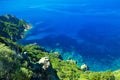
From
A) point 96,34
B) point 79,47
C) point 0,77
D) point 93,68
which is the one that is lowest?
point 0,77

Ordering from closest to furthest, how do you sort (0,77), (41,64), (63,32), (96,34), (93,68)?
(0,77), (41,64), (93,68), (96,34), (63,32)

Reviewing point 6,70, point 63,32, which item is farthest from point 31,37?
point 6,70

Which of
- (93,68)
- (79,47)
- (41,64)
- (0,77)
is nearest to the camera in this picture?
(0,77)

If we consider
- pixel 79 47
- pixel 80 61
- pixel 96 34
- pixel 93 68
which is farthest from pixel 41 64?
pixel 96 34

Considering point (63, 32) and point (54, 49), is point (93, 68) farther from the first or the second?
point (63, 32)

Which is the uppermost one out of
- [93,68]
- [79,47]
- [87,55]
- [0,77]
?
[79,47]

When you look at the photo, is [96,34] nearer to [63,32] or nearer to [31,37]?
[63,32]

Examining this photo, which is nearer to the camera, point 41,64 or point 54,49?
point 41,64

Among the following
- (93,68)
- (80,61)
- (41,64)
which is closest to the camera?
(41,64)

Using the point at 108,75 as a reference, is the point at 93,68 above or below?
above
